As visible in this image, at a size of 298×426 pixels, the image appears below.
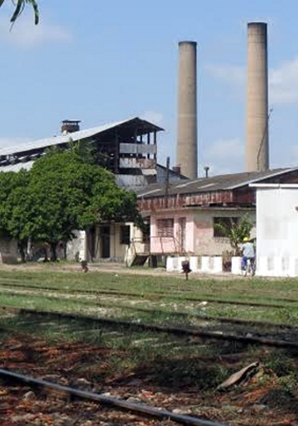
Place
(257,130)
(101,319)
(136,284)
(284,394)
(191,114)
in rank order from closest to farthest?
(284,394)
(101,319)
(136,284)
(257,130)
(191,114)

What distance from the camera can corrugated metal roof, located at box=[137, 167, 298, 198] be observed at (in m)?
67.8

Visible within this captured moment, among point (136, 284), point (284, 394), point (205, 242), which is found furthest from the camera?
point (205, 242)

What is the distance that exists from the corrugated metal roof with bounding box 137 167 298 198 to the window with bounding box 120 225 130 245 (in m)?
2.79

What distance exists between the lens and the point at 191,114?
98.4 metres

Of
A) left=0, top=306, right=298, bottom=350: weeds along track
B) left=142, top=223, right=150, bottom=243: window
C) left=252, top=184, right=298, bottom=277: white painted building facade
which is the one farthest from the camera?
left=142, top=223, right=150, bottom=243: window

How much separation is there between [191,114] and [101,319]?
79.0 meters

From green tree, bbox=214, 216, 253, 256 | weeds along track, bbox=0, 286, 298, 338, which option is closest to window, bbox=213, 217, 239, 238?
green tree, bbox=214, 216, 253, 256

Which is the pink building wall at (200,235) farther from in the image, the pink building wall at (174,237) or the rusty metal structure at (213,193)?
the rusty metal structure at (213,193)

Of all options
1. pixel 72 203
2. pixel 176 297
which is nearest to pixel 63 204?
pixel 72 203

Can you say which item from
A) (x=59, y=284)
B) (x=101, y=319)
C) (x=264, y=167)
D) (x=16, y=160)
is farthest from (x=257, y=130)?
(x=101, y=319)

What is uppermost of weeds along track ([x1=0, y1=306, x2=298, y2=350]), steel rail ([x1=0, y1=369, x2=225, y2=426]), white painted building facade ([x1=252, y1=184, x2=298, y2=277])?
white painted building facade ([x1=252, y1=184, x2=298, y2=277])

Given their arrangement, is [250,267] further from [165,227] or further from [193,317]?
[193,317]

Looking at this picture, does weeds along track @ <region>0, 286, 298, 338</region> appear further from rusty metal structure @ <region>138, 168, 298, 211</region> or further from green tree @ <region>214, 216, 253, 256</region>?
rusty metal structure @ <region>138, 168, 298, 211</region>

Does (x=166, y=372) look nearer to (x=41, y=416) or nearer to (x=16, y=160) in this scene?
(x=41, y=416)
